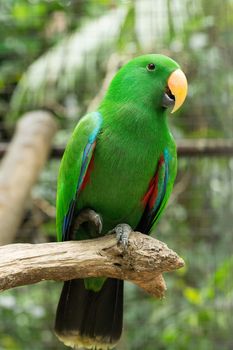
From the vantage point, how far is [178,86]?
159 centimetres

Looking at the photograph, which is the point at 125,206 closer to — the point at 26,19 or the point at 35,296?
the point at 35,296

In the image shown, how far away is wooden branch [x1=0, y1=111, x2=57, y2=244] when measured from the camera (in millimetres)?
2332

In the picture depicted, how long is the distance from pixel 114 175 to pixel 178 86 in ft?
0.95

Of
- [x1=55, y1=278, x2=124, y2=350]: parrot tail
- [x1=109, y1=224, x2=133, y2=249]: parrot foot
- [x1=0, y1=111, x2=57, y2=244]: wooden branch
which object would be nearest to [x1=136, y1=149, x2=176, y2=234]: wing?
[x1=109, y1=224, x2=133, y2=249]: parrot foot

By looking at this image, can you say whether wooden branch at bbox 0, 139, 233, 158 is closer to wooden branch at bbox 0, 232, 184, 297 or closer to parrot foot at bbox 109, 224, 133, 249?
parrot foot at bbox 109, 224, 133, 249

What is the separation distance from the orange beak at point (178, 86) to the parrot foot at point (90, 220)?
361 mm

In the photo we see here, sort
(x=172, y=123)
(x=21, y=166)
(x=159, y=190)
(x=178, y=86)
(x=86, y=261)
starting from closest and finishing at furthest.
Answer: (x=86, y=261) < (x=178, y=86) < (x=159, y=190) < (x=21, y=166) < (x=172, y=123)

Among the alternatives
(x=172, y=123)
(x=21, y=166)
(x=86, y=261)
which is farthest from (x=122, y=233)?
(x=172, y=123)

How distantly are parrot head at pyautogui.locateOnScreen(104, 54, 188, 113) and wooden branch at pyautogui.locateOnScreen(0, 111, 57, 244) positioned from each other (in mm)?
848

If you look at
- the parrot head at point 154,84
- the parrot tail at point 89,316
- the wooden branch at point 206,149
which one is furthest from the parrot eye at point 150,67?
the wooden branch at point 206,149

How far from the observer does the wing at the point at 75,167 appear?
1.61 metres

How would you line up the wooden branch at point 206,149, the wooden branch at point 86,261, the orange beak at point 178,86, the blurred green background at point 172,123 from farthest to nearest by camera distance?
the blurred green background at point 172,123
the wooden branch at point 206,149
the orange beak at point 178,86
the wooden branch at point 86,261

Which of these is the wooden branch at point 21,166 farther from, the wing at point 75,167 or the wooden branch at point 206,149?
the wing at point 75,167

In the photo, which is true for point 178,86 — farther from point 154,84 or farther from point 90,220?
point 90,220
